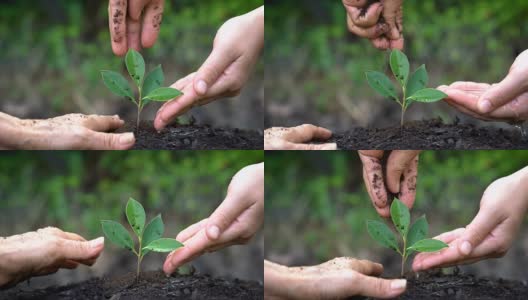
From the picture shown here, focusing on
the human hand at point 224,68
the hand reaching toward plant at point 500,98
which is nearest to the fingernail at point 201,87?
the human hand at point 224,68

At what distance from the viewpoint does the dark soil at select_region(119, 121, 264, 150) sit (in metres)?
1.91

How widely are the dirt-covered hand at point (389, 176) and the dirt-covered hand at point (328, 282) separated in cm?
20

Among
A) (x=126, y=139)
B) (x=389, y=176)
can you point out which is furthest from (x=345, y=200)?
(x=126, y=139)

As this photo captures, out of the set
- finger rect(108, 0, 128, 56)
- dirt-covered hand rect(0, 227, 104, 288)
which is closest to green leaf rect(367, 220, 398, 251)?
dirt-covered hand rect(0, 227, 104, 288)

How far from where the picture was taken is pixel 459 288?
1.91 m

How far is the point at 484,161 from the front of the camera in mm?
2396

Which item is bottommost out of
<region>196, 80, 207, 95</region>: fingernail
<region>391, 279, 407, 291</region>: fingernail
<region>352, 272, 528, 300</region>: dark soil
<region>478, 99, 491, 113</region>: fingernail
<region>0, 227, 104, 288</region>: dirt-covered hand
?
<region>352, 272, 528, 300</region>: dark soil

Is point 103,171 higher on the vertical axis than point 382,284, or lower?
higher

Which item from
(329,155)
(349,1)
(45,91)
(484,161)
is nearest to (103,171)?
(45,91)

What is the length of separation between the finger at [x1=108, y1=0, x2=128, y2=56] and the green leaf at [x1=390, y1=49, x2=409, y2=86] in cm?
76

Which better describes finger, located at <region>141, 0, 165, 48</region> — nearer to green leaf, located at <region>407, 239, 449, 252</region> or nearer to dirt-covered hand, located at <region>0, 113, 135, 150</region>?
dirt-covered hand, located at <region>0, 113, 135, 150</region>

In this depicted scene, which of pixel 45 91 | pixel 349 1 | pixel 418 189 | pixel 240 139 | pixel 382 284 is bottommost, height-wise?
pixel 382 284

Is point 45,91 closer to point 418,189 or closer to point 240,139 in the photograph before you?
point 240,139

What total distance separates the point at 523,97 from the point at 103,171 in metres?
1.31
